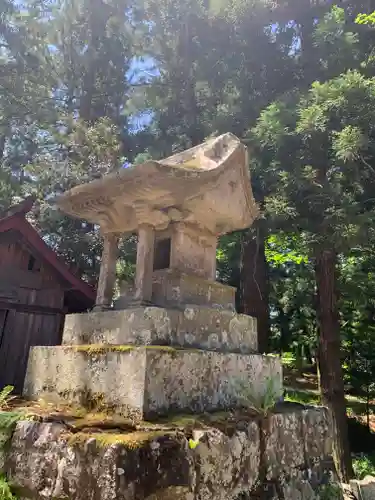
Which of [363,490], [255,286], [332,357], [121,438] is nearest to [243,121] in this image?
[255,286]

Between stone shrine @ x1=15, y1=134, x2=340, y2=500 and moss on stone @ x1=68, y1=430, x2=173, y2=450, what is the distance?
1cm

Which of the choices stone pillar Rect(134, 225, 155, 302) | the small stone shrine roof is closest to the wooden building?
the small stone shrine roof

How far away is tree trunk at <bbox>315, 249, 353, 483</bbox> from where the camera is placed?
8391 millimetres

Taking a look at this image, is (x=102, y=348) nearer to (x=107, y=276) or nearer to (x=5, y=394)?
(x=5, y=394)

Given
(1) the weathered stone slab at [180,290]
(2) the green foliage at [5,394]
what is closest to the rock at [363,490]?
(1) the weathered stone slab at [180,290]

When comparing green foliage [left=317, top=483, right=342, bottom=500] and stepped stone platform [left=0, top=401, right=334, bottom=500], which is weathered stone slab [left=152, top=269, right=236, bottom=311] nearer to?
stepped stone platform [left=0, top=401, right=334, bottom=500]

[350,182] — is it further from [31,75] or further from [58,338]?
[31,75]

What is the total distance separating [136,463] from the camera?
2.57 m

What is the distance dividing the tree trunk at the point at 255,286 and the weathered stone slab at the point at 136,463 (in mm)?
6474

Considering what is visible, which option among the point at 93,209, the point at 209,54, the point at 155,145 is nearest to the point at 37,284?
the point at 93,209

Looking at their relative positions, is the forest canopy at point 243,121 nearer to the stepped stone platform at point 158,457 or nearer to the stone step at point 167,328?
the stone step at point 167,328

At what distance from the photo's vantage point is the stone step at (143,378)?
10.7 ft

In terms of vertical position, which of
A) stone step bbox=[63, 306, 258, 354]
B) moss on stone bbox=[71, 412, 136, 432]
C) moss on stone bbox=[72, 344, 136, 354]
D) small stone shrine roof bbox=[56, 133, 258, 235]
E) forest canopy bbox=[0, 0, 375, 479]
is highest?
forest canopy bbox=[0, 0, 375, 479]

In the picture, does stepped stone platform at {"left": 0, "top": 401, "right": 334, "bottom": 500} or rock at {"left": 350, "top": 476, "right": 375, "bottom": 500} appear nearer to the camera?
stepped stone platform at {"left": 0, "top": 401, "right": 334, "bottom": 500}
